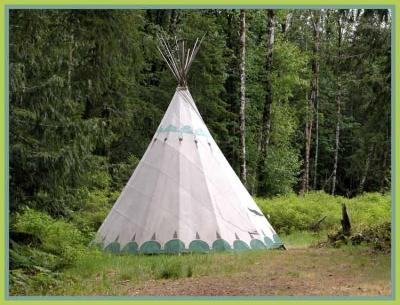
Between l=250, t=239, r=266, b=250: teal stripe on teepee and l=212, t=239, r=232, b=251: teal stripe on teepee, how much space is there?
0.49 metres

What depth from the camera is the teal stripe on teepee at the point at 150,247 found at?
9.51 meters

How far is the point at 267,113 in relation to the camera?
19.8m

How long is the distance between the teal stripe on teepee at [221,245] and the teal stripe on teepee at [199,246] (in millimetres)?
120

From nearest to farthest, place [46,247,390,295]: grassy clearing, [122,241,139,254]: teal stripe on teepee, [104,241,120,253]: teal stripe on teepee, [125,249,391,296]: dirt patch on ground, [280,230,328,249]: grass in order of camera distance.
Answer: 1. [125,249,391,296]: dirt patch on ground
2. [46,247,390,295]: grassy clearing
3. [122,241,139,254]: teal stripe on teepee
4. [104,241,120,253]: teal stripe on teepee
5. [280,230,328,249]: grass

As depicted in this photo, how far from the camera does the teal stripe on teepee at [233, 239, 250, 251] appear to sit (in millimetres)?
9655

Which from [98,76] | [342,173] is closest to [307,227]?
[98,76]

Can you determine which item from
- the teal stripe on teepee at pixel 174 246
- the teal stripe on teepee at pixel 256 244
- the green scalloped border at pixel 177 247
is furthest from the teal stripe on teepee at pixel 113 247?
the teal stripe on teepee at pixel 256 244

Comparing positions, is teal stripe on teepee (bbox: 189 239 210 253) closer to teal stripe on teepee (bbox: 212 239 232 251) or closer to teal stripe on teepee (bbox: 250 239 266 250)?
teal stripe on teepee (bbox: 212 239 232 251)

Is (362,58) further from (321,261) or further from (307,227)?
(307,227)

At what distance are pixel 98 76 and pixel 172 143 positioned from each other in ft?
7.07

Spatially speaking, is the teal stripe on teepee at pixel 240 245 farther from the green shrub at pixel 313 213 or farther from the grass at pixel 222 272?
the green shrub at pixel 313 213

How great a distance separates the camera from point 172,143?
420 inches

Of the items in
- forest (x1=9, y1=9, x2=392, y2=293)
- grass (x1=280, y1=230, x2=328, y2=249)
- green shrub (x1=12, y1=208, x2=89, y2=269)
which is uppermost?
forest (x1=9, y1=9, x2=392, y2=293)

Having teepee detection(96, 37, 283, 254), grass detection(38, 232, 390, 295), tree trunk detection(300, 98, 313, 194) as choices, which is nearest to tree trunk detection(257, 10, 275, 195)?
tree trunk detection(300, 98, 313, 194)
